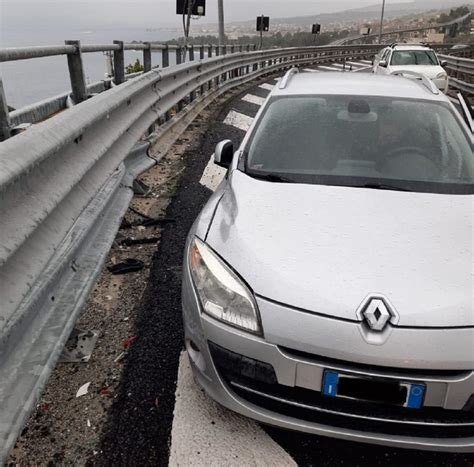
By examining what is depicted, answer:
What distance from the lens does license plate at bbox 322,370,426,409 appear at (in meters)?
1.76

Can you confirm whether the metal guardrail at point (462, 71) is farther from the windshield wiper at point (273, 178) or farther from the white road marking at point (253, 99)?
the windshield wiper at point (273, 178)

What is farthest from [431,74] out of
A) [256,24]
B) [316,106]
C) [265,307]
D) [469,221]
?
[256,24]

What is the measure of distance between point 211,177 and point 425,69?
11083 mm

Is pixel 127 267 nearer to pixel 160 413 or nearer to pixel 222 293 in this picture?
pixel 160 413

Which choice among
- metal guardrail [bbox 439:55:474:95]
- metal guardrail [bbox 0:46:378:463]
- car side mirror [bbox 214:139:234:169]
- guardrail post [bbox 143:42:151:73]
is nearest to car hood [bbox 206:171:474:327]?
car side mirror [bbox 214:139:234:169]

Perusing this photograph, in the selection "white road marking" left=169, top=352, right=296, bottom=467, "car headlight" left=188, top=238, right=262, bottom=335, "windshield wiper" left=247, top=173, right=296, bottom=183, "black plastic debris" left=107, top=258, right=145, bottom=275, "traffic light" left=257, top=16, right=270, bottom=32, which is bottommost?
"white road marking" left=169, top=352, right=296, bottom=467

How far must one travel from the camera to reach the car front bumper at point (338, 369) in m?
1.74

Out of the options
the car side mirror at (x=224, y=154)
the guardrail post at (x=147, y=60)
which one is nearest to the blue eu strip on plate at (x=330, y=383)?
the car side mirror at (x=224, y=154)

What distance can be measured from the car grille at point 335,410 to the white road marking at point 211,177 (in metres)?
3.15

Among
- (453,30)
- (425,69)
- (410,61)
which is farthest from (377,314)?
(453,30)

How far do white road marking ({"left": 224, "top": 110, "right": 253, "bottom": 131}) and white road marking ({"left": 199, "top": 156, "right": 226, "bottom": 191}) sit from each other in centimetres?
229

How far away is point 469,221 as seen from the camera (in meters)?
2.41

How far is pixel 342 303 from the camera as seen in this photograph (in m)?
1.84

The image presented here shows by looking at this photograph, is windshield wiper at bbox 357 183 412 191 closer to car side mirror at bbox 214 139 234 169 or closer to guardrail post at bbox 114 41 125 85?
car side mirror at bbox 214 139 234 169
